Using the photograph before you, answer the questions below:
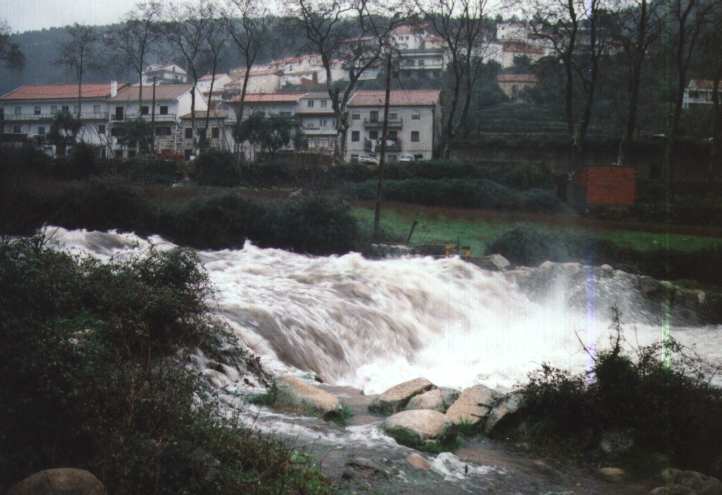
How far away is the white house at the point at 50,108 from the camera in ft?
144

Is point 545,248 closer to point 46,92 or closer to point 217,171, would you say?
point 217,171

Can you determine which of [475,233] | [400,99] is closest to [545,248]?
[475,233]

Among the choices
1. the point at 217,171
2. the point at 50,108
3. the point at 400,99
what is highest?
the point at 400,99

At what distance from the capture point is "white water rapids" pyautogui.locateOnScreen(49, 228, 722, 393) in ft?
47.7

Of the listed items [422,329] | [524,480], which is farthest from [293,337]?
[524,480]

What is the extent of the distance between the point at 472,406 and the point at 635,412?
2111 mm

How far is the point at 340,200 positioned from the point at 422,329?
10.3 meters

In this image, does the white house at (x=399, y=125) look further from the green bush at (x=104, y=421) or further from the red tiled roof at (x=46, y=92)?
the green bush at (x=104, y=421)

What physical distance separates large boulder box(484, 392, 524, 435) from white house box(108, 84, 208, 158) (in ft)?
155

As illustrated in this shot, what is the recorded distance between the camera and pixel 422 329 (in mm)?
18375

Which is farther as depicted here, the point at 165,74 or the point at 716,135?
the point at 165,74

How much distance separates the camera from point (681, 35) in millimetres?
40125

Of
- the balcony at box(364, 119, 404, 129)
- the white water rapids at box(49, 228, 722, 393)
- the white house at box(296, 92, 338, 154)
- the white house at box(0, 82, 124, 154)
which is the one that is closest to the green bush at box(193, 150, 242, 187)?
the white house at box(0, 82, 124, 154)

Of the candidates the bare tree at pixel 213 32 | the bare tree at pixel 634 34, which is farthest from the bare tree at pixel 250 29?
the bare tree at pixel 634 34
